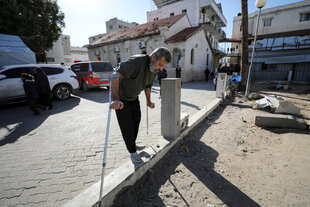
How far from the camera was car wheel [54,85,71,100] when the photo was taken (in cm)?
719

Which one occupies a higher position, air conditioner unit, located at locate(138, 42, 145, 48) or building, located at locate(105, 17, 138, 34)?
building, located at locate(105, 17, 138, 34)

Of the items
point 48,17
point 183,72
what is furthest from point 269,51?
point 48,17

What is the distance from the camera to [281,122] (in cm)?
395

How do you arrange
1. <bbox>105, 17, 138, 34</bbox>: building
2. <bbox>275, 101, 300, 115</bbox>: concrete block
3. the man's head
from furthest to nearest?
<bbox>105, 17, 138, 34</bbox>: building
<bbox>275, 101, 300, 115</bbox>: concrete block
the man's head

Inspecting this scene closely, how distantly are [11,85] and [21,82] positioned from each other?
34 cm

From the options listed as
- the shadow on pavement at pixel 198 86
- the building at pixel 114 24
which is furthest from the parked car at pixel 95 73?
the building at pixel 114 24

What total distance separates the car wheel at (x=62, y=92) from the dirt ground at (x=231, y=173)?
6.91 m

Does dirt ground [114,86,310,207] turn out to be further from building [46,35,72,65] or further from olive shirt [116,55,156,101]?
building [46,35,72,65]

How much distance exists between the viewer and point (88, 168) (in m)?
2.41

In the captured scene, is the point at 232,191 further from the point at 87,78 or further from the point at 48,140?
the point at 87,78

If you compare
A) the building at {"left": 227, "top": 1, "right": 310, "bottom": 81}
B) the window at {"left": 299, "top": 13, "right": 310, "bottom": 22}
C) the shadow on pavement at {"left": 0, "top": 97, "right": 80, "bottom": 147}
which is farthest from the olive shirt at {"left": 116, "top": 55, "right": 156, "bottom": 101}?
the window at {"left": 299, "top": 13, "right": 310, "bottom": 22}

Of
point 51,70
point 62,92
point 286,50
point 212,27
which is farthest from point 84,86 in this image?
point 212,27

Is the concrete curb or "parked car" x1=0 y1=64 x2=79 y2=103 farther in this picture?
"parked car" x1=0 y1=64 x2=79 y2=103

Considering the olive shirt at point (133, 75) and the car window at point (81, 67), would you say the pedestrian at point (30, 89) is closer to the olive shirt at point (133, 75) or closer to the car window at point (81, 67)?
the car window at point (81, 67)
